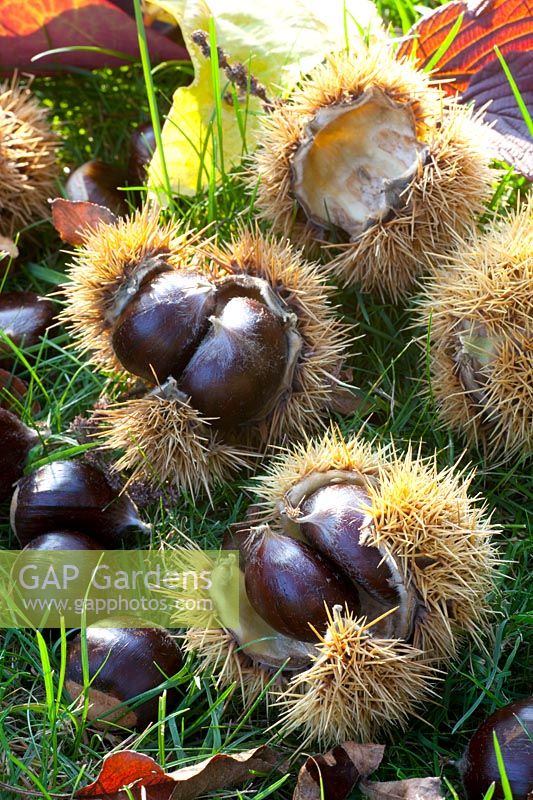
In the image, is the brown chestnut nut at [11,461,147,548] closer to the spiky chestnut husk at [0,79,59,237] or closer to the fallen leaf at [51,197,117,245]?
the fallen leaf at [51,197,117,245]

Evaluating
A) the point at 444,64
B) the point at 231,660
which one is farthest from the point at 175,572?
the point at 444,64

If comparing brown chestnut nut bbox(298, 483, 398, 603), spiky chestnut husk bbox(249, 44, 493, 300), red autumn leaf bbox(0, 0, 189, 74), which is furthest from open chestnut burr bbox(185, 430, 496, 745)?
red autumn leaf bbox(0, 0, 189, 74)

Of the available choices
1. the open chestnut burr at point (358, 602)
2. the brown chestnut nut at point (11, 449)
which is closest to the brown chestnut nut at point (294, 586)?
the open chestnut burr at point (358, 602)

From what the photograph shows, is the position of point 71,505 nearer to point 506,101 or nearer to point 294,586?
point 294,586

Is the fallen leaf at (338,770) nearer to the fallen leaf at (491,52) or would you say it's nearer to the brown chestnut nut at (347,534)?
the brown chestnut nut at (347,534)

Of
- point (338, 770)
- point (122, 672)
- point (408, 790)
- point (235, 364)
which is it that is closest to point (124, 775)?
point (122, 672)

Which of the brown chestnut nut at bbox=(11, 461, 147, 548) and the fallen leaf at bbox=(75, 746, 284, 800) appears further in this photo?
the brown chestnut nut at bbox=(11, 461, 147, 548)
